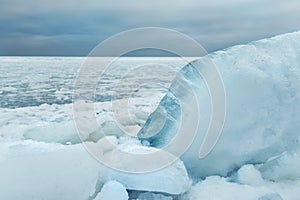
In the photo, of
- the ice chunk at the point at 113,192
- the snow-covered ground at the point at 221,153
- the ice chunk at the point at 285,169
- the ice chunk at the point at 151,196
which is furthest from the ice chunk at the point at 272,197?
the ice chunk at the point at 113,192

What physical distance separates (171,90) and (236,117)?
0.69 m

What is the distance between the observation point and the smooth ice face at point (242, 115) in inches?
124

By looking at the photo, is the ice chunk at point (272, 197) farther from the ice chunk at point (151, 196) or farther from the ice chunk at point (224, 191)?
the ice chunk at point (151, 196)

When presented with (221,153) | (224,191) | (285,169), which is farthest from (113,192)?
(285,169)

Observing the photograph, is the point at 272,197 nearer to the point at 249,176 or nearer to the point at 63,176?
the point at 249,176

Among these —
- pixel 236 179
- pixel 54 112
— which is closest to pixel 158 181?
pixel 236 179

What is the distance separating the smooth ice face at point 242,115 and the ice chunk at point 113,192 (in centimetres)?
97

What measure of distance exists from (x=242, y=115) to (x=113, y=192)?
1578mm

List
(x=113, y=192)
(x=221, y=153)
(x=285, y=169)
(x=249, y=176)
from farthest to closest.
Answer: (x=221, y=153) → (x=285, y=169) → (x=249, y=176) → (x=113, y=192)

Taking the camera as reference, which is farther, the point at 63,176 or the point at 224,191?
the point at 224,191

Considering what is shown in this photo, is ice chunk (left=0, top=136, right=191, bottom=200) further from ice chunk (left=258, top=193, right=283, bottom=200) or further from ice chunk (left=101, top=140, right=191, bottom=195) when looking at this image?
ice chunk (left=258, top=193, right=283, bottom=200)

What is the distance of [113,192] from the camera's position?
221cm

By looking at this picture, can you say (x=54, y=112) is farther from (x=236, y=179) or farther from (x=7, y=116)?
(x=236, y=179)

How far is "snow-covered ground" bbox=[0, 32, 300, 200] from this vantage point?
7.55 ft
